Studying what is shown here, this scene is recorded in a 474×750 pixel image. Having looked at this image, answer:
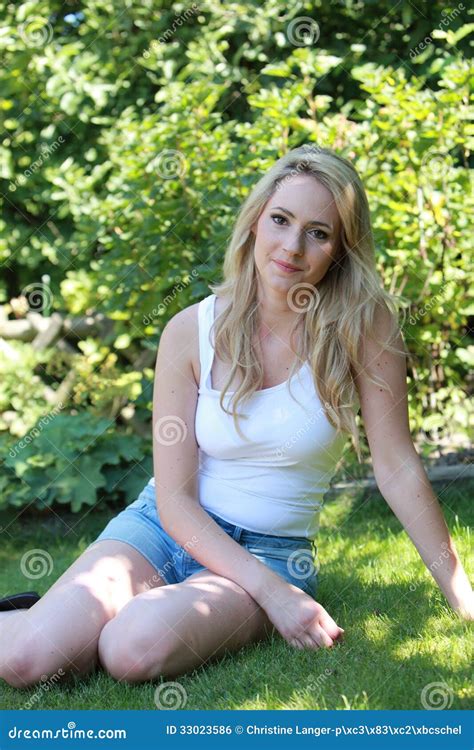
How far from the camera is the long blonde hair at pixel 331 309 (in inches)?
102

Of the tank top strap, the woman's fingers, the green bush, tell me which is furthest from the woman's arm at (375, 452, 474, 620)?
the green bush

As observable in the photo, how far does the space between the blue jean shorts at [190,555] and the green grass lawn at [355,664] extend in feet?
0.57

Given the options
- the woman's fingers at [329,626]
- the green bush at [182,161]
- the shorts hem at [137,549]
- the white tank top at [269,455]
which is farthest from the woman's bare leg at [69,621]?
the green bush at [182,161]

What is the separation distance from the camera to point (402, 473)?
8.47 ft

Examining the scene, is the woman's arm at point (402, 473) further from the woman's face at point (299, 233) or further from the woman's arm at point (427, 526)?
the woman's face at point (299, 233)

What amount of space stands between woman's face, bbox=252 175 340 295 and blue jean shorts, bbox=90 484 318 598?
661 millimetres

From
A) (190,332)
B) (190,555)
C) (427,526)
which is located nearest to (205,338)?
(190,332)

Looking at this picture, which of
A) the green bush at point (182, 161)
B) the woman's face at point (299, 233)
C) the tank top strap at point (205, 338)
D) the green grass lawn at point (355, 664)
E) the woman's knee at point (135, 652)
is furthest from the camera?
the green bush at point (182, 161)

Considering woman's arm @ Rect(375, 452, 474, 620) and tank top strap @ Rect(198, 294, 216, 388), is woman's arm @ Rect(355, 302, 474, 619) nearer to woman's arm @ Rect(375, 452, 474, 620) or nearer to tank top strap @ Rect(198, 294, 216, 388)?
woman's arm @ Rect(375, 452, 474, 620)

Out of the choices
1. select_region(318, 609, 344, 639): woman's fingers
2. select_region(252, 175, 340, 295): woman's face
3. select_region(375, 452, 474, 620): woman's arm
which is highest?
select_region(252, 175, 340, 295): woman's face

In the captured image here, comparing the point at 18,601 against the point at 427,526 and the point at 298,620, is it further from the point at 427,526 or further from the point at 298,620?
the point at 427,526

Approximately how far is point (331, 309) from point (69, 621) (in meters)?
1.04

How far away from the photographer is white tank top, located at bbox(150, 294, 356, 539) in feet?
8.46

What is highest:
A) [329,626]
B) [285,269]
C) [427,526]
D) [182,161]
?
[285,269]
